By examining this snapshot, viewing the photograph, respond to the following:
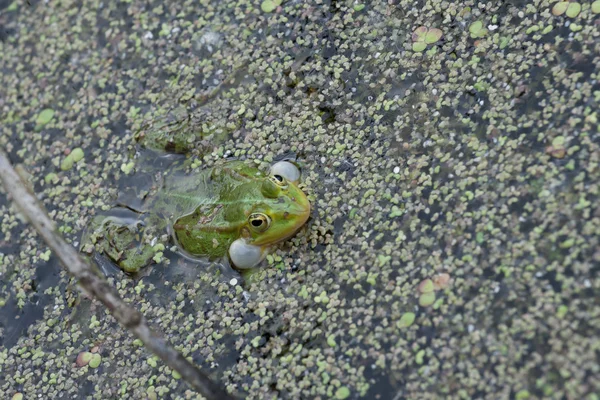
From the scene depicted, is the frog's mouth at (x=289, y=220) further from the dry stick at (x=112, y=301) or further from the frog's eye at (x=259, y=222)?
the dry stick at (x=112, y=301)

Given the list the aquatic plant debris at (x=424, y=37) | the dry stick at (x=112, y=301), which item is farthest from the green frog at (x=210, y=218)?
the aquatic plant debris at (x=424, y=37)

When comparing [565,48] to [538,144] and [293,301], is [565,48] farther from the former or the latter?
[293,301]

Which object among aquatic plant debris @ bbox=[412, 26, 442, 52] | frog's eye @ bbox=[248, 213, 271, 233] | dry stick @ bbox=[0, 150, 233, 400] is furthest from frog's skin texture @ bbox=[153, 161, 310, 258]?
aquatic plant debris @ bbox=[412, 26, 442, 52]

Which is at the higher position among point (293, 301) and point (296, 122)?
point (296, 122)

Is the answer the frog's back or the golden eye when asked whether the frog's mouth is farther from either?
the frog's back

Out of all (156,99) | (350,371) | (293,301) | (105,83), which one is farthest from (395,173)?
(105,83)

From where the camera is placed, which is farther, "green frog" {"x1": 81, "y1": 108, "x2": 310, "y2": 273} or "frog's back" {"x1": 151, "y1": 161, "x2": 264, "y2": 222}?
"frog's back" {"x1": 151, "y1": 161, "x2": 264, "y2": 222}

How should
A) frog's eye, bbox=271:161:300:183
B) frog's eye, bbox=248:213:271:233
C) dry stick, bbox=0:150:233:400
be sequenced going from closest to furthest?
dry stick, bbox=0:150:233:400
frog's eye, bbox=248:213:271:233
frog's eye, bbox=271:161:300:183

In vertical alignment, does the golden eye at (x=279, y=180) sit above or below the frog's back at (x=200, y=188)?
above
